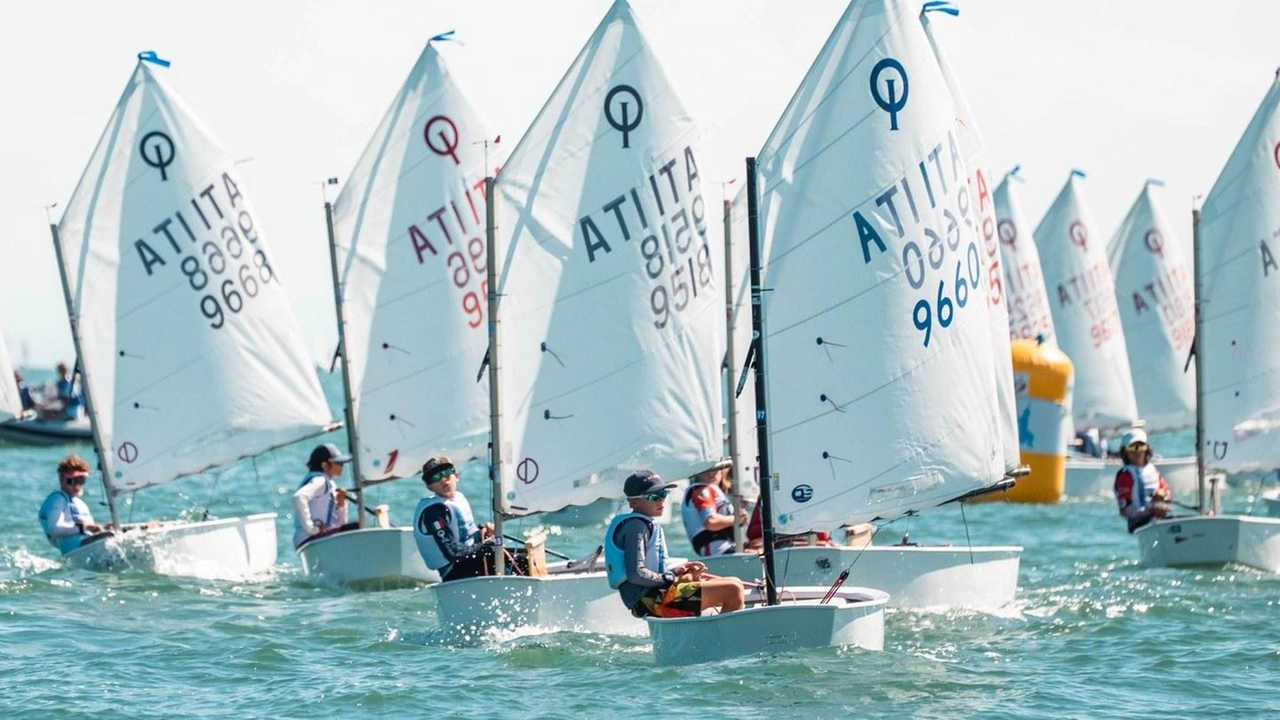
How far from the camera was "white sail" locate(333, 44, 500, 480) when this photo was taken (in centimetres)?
1981

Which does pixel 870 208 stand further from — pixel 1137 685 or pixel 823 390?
pixel 1137 685

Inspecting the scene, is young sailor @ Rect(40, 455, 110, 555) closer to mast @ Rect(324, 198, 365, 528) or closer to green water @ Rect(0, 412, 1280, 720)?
green water @ Rect(0, 412, 1280, 720)

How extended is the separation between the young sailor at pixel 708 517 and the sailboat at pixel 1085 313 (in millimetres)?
16926

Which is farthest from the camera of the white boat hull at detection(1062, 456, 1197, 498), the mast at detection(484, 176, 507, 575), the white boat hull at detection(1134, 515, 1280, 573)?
the white boat hull at detection(1062, 456, 1197, 498)

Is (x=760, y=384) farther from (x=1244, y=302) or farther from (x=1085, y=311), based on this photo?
(x=1085, y=311)

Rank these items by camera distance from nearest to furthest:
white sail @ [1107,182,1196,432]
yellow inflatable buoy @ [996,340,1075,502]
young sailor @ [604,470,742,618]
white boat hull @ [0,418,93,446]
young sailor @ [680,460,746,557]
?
young sailor @ [604,470,742,618] → young sailor @ [680,460,746,557] → yellow inflatable buoy @ [996,340,1075,502] → white sail @ [1107,182,1196,432] → white boat hull @ [0,418,93,446]

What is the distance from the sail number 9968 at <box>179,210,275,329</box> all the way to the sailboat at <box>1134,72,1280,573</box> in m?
9.34

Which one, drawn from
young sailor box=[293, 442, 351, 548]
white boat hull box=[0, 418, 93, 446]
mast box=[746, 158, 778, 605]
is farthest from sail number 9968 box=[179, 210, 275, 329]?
white boat hull box=[0, 418, 93, 446]

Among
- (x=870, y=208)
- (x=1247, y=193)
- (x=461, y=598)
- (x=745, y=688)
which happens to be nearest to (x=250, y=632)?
(x=461, y=598)

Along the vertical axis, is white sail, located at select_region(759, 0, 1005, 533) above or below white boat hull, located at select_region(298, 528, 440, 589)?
above

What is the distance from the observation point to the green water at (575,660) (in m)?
12.2

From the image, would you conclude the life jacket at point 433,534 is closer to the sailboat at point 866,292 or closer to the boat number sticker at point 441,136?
the sailboat at point 866,292

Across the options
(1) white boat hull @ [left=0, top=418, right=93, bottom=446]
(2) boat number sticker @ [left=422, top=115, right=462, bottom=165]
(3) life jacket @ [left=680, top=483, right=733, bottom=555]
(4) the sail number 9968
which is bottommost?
(3) life jacket @ [left=680, top=483, right=733, bottom=555]

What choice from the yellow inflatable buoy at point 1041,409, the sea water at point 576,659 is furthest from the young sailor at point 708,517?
the yellow inflatable buoy at point 1041,409
